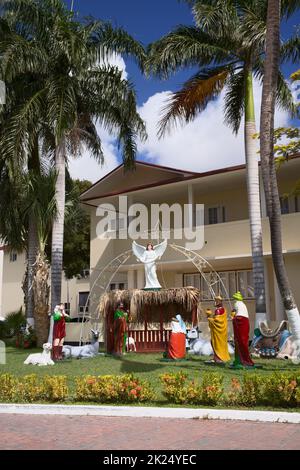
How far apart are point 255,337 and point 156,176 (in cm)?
1247

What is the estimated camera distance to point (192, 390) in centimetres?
884

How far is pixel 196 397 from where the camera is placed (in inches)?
347

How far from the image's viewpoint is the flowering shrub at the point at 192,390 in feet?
28.5

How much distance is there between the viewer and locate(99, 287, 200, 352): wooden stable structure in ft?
57.7

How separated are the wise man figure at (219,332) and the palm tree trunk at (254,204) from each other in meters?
2.87

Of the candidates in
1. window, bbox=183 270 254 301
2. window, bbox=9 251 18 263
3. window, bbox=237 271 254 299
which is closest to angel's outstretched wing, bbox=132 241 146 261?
window, bbox=183 270 254 301

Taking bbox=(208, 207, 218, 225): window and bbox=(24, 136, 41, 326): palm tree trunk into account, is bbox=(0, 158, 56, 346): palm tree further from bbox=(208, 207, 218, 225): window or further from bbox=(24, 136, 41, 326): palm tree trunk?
bbox=(208, 207, 218, 225): window

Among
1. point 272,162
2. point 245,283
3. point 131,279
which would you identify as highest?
point 272,162

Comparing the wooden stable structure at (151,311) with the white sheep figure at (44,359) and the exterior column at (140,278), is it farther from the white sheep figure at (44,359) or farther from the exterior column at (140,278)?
the exterior column at (140,278)

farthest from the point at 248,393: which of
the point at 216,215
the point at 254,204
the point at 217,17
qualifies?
the point at 216,215

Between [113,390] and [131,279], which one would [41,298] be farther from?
[113,390]

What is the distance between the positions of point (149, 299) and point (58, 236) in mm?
4222

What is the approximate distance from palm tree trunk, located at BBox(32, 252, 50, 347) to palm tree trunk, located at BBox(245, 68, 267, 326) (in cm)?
786
